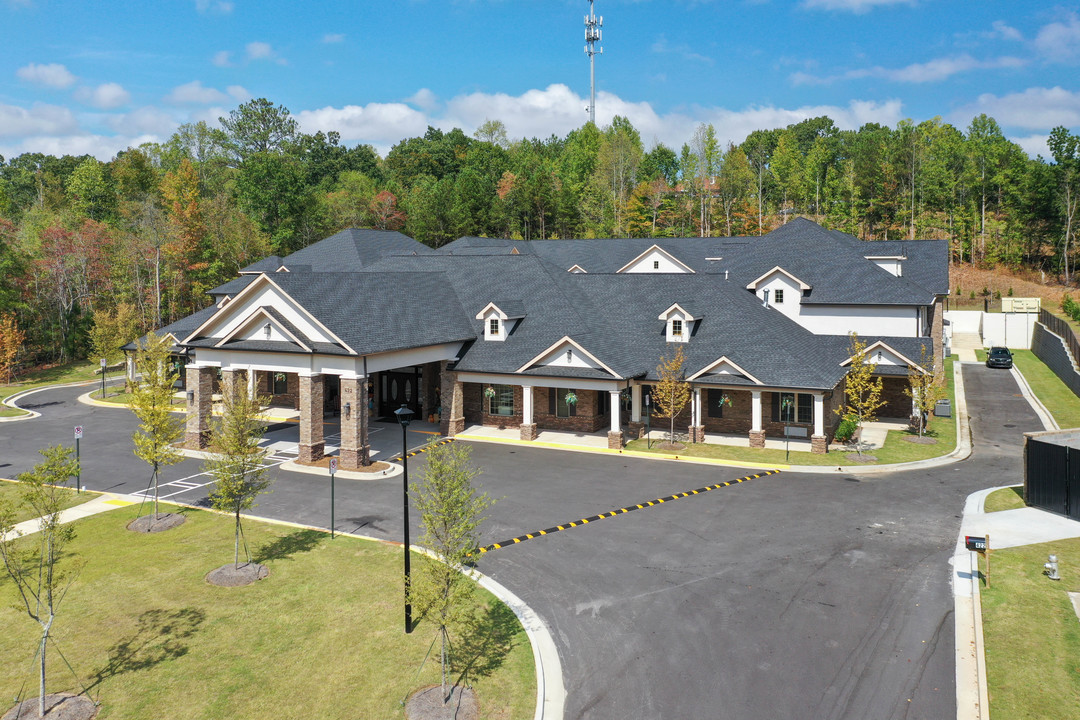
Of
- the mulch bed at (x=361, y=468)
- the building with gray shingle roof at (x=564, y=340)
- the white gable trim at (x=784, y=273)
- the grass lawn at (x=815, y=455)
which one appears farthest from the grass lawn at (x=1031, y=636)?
the white gable trim at (x=784, y=273)

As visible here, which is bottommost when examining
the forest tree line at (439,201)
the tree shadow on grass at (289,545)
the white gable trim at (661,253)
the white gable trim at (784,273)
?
the tree shadow on grass at (289,545)

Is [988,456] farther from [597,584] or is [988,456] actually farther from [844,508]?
[597,584]

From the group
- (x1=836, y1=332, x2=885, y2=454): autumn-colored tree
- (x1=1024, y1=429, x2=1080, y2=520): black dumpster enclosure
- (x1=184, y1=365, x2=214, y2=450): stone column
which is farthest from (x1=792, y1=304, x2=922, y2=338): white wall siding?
(x1=184, y1=365, x2=214, y2=450): stone column

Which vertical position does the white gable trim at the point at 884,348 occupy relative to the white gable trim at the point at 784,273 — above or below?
below

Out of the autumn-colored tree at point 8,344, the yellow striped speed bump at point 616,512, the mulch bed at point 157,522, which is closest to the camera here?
the yellow striped speed bump at point 616,512

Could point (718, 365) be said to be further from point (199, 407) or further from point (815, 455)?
point (199, 407)

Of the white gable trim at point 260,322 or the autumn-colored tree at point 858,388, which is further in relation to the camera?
the autumn-colored tree at point 858,388

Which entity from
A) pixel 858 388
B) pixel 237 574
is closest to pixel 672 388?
pixel 858 388

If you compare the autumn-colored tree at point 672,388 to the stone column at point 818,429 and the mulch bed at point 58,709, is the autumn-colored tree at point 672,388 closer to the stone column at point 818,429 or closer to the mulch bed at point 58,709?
the stone column at point 818,429
